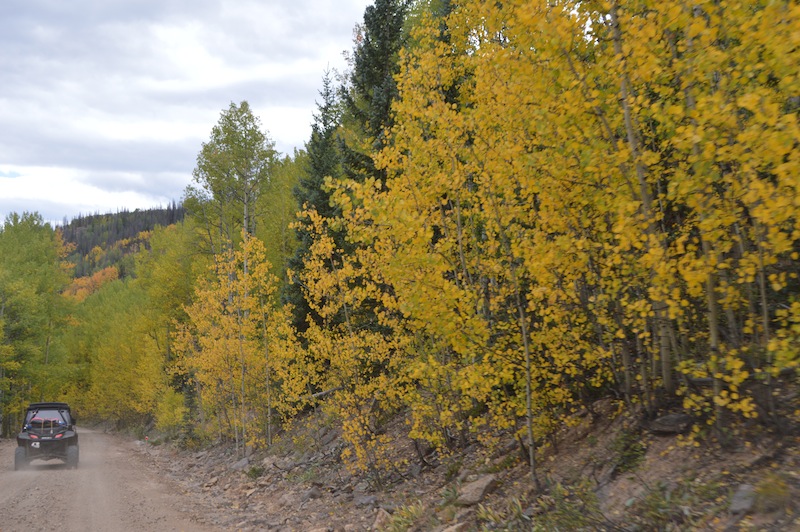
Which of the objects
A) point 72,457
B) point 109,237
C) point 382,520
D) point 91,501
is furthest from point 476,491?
point 109,237

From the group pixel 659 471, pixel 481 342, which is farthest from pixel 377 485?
pixel 659 471

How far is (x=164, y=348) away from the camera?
3459 centimetres

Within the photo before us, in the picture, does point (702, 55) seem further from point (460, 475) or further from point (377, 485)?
point (377, 485)

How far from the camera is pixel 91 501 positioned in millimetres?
11289

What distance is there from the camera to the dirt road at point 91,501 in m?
9.48

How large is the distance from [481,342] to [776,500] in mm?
3298

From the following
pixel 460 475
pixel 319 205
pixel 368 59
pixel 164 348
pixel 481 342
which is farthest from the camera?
pixel 164 348

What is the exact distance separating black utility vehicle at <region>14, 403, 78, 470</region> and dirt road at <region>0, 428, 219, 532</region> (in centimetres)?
39

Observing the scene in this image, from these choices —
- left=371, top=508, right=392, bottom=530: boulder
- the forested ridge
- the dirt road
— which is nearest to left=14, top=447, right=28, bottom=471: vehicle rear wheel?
the dirt road

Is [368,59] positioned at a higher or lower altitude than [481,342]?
higher

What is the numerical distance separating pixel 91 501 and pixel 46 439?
264 inches

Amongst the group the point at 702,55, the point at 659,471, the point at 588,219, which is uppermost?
the point at 702,55

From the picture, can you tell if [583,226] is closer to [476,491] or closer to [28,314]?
[476,491]

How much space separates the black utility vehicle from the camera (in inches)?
642
